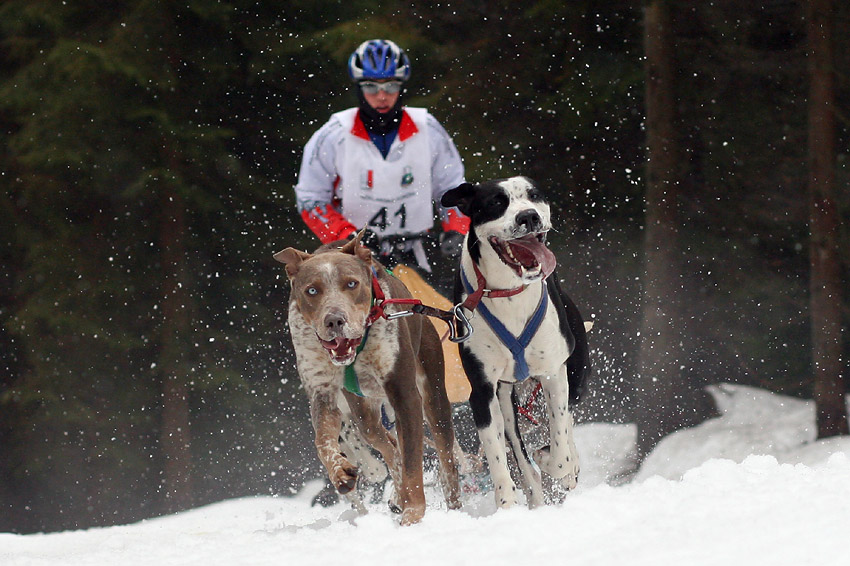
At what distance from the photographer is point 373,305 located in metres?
4.74

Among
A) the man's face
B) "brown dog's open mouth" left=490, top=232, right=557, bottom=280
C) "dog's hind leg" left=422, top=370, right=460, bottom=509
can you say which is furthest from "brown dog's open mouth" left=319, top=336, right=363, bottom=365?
the man's face

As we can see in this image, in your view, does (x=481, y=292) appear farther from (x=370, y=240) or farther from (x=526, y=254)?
(x=370, y=240)

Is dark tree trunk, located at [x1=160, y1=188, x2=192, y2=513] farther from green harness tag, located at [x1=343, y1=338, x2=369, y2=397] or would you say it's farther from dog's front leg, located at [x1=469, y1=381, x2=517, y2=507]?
dog's front leg, located at [x1=469, y1=381, x2=517, y2=507]

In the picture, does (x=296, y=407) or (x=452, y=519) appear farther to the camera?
(x=296, y=407)

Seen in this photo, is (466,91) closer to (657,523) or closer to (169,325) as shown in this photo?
(169,325)

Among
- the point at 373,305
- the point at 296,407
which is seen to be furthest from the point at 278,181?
the point at 373,305

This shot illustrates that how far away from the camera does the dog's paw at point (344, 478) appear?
426cm

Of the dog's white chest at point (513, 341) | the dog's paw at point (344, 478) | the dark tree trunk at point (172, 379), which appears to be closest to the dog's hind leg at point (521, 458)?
the dog's white chest at point (513, 341)

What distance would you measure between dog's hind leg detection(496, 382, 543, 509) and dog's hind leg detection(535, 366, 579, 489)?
0.08 meters

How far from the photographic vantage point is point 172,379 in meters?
13.7

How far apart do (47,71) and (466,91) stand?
547 centimetres

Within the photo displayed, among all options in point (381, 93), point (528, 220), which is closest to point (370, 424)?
point (528, 220)

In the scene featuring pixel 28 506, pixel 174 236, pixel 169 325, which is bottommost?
pixel 28 506

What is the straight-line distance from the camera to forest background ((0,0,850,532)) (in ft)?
38.5
